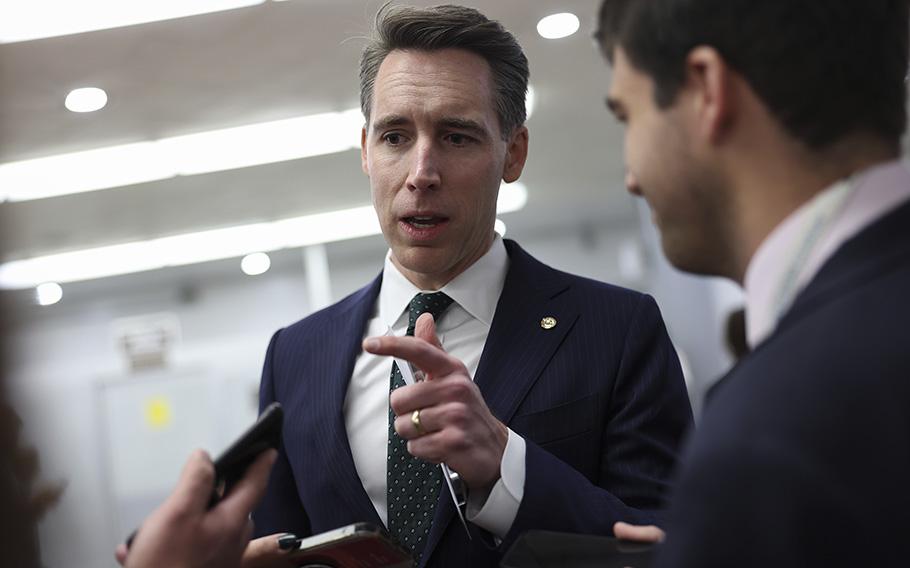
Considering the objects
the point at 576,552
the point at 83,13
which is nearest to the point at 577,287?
the point at 576,552

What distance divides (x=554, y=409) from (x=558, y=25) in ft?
18.4

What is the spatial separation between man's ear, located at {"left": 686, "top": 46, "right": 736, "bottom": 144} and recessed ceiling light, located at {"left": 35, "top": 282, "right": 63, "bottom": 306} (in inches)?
450

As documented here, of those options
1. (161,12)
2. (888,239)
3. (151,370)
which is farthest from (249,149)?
(888,239)

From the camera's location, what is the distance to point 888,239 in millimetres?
845

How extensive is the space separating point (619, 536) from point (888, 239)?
715 millimetres

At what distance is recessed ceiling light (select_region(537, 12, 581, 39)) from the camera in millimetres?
6879

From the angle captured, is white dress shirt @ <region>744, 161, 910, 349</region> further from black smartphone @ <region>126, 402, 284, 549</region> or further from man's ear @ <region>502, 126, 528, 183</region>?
man's ear @ <region>502, 126, 528, 183</region>

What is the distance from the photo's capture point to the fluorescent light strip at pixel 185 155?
8094mm

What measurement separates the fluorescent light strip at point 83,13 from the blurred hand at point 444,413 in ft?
16.5

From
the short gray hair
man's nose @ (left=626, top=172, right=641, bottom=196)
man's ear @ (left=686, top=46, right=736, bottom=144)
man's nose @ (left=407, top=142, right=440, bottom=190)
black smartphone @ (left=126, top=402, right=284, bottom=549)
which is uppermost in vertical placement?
the short gray hair

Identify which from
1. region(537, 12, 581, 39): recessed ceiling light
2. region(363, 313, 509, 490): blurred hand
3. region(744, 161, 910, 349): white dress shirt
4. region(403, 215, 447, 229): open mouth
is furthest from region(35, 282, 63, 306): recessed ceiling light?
region(744, 161, 910, 349): white dress shirt

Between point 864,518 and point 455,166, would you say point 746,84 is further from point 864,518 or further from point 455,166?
point 455,166

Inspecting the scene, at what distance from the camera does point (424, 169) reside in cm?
192

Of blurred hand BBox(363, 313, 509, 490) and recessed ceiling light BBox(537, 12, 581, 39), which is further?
recessed ceiling light BBox(537, 12, 581, 39)
